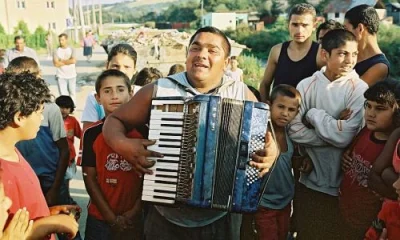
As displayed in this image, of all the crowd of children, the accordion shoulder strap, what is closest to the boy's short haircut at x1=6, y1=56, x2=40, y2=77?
the crowd of children

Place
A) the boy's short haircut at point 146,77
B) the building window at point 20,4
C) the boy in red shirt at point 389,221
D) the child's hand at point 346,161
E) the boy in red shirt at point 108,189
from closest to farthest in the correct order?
the boy in red shirt at point 389,221 → the boy in red shirt at point 108,189 → the child's hand at point 346,161 → the boy's short haircut at point 146,77 → the building window at point 20,4

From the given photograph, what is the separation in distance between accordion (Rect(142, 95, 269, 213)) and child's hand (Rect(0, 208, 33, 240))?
0.71 metres

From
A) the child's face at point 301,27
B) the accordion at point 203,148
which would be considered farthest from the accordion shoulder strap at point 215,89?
the child's face at point 301,27

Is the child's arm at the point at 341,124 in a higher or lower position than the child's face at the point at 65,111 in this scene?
higher

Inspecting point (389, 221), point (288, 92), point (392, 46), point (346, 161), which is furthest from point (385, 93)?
point (392, 46)

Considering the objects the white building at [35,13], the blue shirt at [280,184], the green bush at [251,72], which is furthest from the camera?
the white building at [35,13]

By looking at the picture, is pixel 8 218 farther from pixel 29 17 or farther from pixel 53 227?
pixel 29 17

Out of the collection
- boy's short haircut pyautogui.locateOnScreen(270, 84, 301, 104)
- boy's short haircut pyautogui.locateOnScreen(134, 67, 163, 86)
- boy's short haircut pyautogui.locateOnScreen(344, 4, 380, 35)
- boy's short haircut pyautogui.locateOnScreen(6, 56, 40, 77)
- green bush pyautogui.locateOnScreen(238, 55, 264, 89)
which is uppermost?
boy's short haircut pyautogui.locateOnScreen(344, 4, 380, 35)

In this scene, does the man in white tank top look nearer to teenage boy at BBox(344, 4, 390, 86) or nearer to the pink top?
the pink top

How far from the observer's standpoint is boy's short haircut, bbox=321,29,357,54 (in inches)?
133

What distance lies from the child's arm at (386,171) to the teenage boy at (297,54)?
1352 mm

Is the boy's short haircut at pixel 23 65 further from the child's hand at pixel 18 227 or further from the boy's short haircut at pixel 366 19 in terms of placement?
the boy's short haircut at pixel 366 19

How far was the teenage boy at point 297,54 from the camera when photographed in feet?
13.4

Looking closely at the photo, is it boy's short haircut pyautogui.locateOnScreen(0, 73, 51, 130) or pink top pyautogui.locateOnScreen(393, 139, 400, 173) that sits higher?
boy's short haircut pyautogui.locateOnScreen(0, 73, 51, 130)
